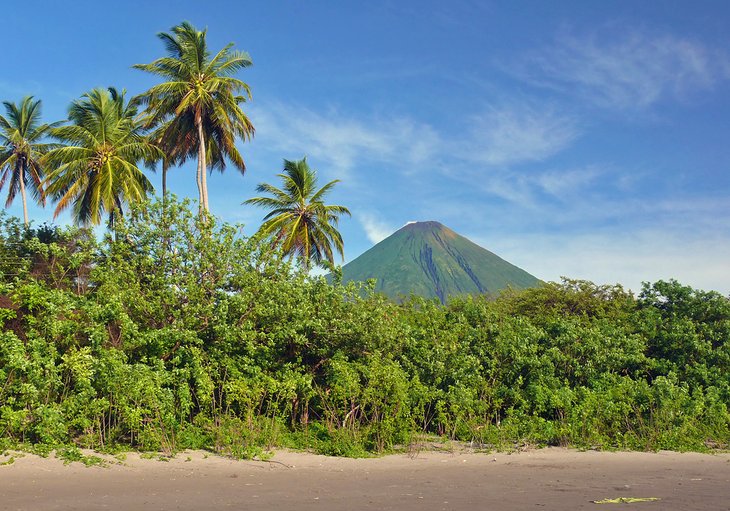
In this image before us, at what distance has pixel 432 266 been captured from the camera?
164500 millimetres

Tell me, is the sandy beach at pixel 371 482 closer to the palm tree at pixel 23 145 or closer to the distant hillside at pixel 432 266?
the palm tree at pixel 23 145

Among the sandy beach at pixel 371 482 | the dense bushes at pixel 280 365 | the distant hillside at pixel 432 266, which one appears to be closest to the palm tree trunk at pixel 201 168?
the dense bushes at pixel 280 365

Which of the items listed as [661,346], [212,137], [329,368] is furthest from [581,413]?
[212,137]

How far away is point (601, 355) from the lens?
43.1 ft

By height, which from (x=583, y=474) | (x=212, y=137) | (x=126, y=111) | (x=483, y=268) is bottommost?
(x=583, y=474)

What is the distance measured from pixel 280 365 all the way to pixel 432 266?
506ft

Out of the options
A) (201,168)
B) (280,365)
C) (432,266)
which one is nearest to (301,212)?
(201,168)

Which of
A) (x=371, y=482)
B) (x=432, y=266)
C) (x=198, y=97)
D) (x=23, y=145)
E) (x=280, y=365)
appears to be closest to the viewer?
(x=371, y=482)

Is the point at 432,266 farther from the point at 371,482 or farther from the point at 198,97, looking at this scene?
the point at 371,482

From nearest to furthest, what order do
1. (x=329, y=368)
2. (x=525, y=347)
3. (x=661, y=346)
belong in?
(x=329, y=368), (x=525, y=347), (x=661, y=346)

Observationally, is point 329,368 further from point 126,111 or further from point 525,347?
point 126,111

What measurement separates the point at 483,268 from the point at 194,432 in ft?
527

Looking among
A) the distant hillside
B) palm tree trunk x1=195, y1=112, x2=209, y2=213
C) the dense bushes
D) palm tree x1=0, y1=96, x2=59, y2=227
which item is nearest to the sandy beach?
the dense bushes

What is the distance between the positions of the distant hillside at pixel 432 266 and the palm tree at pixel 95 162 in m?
119
